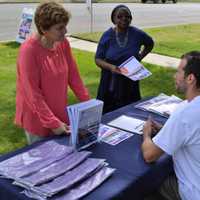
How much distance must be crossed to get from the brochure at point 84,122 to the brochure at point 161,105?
2.91 feet

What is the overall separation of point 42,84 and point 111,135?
2.08 feet

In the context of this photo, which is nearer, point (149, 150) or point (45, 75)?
point (149, 150)

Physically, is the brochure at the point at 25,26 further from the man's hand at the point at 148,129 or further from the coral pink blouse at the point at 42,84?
the man's hand at the point at 148,129

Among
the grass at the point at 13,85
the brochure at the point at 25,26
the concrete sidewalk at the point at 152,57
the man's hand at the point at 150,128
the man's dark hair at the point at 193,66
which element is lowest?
the grass at the point at 13,85

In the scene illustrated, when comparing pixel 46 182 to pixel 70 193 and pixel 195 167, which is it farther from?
pixel 195 167

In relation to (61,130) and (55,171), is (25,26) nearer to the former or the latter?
(61,130)

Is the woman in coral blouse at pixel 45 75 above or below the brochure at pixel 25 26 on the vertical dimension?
above

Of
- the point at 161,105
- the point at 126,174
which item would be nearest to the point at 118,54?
the point at 161,105

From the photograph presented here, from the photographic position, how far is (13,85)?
7453 millimetres

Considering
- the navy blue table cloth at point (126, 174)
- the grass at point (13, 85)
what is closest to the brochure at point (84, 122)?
the navy blue table cloth at point (126, 174)

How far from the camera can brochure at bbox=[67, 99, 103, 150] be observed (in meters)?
2.86

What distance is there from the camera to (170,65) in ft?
29.4

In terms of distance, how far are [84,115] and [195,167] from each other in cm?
77

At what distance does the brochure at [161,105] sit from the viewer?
3.85m
